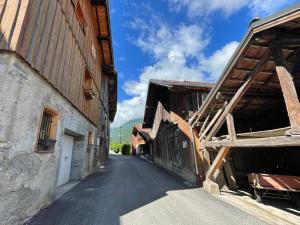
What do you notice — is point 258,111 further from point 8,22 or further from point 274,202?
point 8,22

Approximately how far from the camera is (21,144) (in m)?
3.21

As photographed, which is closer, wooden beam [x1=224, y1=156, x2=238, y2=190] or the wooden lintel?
wooden beam [x1=224, y1=156, x2=238, y2=190]

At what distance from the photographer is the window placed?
414 cm

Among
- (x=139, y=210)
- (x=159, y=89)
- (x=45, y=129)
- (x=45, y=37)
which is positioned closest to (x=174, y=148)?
(x=159, y=89)

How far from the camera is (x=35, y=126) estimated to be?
12.0 ft

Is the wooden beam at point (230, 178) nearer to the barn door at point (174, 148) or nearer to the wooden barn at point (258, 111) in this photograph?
the wooden barn at point (258, 111)

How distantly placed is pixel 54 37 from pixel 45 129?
234 cm

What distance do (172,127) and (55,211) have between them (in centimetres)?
735

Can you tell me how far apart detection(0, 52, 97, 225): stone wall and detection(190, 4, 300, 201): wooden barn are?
459 cm

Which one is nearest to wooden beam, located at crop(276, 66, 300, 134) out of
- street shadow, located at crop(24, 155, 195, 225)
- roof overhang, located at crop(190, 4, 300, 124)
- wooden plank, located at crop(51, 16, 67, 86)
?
roof overhang, located at crop(190, 4, 300, 124)

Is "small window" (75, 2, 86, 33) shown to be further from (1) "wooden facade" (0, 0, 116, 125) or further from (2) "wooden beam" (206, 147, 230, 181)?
(2) "wooden beam" (206, 147, 230, 181)

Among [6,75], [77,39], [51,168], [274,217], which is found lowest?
[274,217]

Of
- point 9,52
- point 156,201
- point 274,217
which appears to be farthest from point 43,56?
point 274,217

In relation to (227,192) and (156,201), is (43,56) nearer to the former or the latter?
(156,201)
